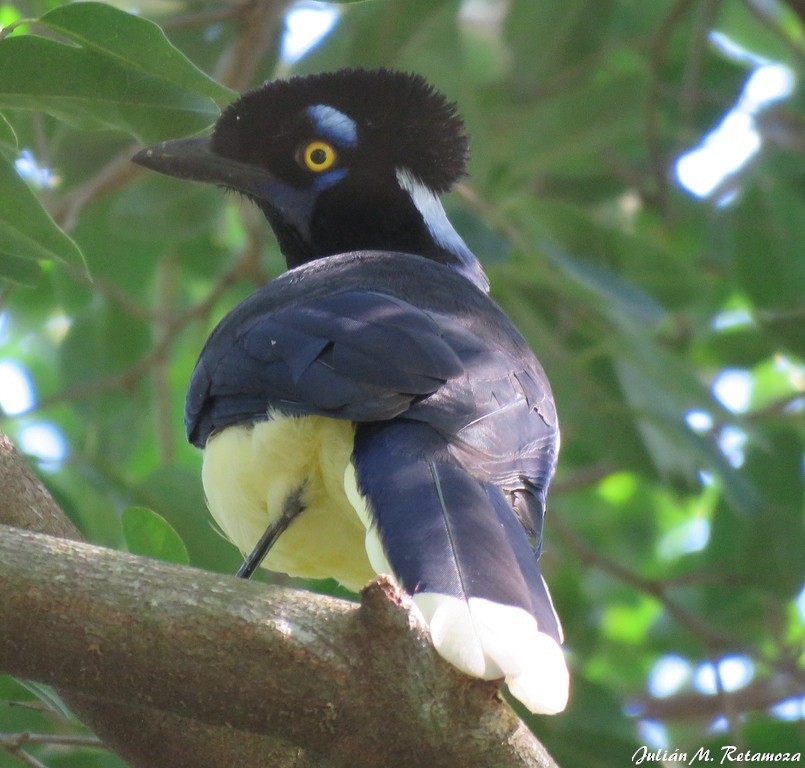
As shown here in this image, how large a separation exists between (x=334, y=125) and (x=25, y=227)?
1.85 m

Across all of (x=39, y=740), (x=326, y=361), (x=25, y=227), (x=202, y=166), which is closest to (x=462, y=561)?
(x=326, y=361)

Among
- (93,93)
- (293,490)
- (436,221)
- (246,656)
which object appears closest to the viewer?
(246,656)

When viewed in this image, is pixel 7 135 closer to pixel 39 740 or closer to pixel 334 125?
pixel 39 740

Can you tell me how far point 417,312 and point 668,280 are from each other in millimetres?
2842

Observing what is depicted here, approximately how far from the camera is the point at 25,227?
3.06m

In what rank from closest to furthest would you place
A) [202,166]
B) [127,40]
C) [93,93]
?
[127,40] < [93,93] < [202,166]

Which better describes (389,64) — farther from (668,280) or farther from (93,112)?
(93,112)

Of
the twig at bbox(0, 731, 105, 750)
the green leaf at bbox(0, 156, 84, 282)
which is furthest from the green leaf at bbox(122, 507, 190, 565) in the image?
the green leaf at bbox(0, 156, 84, 282)

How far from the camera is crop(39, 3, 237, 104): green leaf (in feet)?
10.3

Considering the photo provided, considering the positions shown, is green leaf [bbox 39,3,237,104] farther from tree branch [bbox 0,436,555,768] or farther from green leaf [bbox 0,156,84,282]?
tree branch [bbox 0,436,555,768]

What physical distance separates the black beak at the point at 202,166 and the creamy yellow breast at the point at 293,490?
1232 mm

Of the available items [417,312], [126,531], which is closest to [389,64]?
[417,312]

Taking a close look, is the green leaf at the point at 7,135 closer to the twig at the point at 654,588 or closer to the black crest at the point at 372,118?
the black crest at the point at 372,118

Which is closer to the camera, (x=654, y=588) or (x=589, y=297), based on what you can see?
(x=589, y=297)
